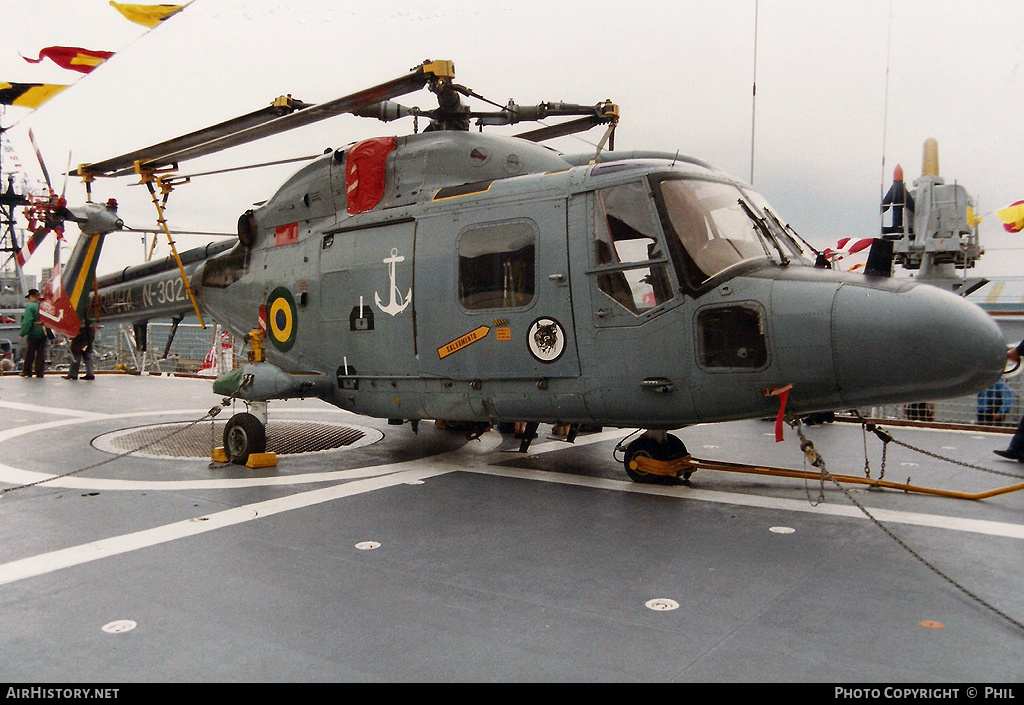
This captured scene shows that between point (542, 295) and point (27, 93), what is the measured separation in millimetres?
5484

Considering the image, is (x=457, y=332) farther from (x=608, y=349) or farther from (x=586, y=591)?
(x=586, y=591)

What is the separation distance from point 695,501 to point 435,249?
3.26 metres

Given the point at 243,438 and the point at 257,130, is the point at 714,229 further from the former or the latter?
the point at 243,438

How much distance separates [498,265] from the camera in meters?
6.36

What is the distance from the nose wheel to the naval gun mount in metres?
20.2

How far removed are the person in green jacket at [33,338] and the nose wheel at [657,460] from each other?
15.3m

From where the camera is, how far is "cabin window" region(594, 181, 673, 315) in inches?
221

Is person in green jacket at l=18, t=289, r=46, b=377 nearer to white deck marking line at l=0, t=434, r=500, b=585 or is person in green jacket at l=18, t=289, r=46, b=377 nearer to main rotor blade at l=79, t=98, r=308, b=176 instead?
main rotor blade at l=79, t=98, r=308, b=176

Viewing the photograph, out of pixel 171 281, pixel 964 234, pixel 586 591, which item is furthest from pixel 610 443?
pixel 964 234

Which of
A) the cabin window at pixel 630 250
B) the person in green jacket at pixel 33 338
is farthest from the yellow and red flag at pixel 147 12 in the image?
the person in green jacket at pixel 33 338

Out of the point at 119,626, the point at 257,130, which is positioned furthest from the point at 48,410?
the point at 119,626

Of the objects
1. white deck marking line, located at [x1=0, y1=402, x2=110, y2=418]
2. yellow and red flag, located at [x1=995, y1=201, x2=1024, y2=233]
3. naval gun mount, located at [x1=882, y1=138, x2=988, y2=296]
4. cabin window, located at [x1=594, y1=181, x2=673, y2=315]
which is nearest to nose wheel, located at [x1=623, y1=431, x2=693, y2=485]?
cabin window, located at [x1=594, y1=181, x2=673, y2=315]

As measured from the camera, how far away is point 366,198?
7.36 metres

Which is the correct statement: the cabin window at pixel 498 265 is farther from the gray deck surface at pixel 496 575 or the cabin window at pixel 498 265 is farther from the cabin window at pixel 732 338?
the gray deck surface at pixel 496 575
